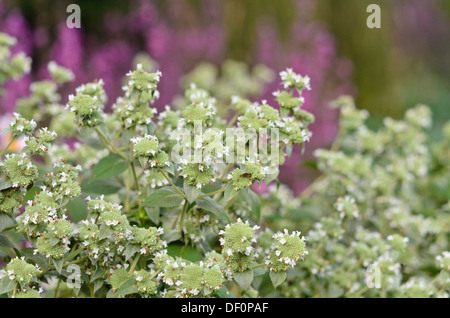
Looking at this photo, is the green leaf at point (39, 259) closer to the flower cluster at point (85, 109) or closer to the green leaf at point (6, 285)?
the green leaf at point (6, 285)

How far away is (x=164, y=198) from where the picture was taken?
92 cm

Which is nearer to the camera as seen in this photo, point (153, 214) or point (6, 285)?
point (6, 285)

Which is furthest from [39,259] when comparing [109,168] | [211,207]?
[211,207]

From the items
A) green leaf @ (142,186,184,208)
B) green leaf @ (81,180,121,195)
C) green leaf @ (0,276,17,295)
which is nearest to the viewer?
green leaf @ (0,276,17,295)

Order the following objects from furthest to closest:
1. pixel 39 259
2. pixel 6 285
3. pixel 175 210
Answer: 1. pixel 175 210
2. pixel 39 259
3. pixel 6 285

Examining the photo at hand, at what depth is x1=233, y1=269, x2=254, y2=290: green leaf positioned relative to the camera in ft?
2.73

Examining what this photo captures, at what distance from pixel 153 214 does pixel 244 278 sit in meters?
0.22

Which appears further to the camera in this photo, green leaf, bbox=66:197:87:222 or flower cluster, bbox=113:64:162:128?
green leaf, bbox=66:197:87:222

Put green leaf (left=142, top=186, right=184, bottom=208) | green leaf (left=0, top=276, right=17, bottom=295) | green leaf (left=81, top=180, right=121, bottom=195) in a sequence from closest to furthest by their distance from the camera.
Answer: green leaf (left=0, top=276, right=17, bottom=295) → green leaf (left=142, top=186, right=184, bottom=208) → green leaf (left=81, top=180, right=121, bottom=195)

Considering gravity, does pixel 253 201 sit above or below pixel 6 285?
above

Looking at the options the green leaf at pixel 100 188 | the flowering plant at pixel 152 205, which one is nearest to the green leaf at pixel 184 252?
the flowering plant at pixel 152 205

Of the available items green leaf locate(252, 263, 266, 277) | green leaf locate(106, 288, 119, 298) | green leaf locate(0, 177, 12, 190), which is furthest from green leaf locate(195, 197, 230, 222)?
green leaf locate(0, 177, 12, 190)

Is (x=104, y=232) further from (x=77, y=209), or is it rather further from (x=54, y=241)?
(x=77, y=209)

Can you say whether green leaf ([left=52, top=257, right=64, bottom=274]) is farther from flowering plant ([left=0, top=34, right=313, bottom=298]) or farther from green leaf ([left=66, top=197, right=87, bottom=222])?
green leaf ([left=66, top=197, right=87, bottom=222])
